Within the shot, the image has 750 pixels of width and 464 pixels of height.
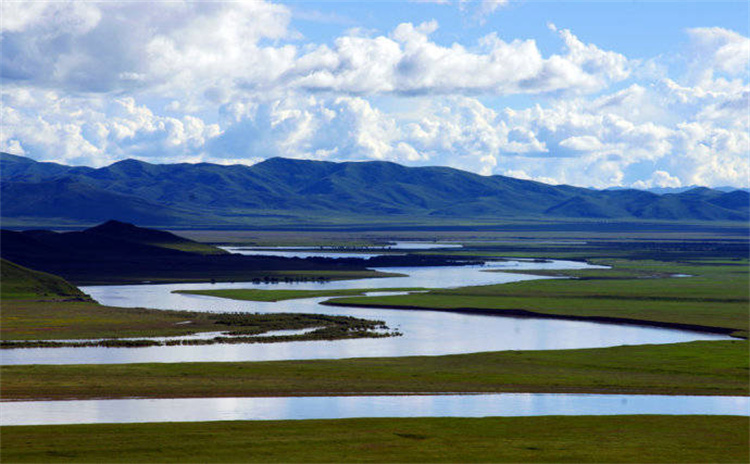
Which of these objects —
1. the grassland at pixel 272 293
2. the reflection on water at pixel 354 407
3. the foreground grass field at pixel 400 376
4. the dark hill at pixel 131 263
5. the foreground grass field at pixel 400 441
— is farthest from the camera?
the dark hill at pixel 131 263

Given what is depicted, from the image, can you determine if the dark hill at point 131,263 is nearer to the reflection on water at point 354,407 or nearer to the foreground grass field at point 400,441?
the reflection on water at point 354,407

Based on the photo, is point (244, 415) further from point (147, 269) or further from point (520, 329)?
point (147, 269)

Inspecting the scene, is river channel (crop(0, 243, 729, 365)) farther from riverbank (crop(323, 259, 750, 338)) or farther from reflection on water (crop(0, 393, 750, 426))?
reflection on water (crop(0, 393, 750, 426))

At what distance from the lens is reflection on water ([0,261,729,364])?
247ft

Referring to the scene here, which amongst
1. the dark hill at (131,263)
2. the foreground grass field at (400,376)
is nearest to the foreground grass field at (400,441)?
the foreground grass field at (400,376)

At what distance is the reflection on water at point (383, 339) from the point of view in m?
75.2

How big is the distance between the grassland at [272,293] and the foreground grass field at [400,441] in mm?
77786

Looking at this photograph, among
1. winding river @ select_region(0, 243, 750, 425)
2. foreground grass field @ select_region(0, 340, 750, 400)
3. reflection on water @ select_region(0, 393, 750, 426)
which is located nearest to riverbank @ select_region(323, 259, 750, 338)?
winding river @ select_region(0, 243, 750, 425)

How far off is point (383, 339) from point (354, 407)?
99.8ft

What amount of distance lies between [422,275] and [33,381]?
115 m

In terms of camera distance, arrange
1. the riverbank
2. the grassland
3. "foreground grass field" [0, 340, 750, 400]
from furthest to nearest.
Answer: the grassland < the riverbank < "foreground grass field" [0, 340, 750, 400]

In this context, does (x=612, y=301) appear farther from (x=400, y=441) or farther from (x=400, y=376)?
(x=400, y=441)

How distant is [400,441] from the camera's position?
4538 centimetres

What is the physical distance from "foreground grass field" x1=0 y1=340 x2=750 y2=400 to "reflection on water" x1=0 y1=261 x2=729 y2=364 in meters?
6.11
